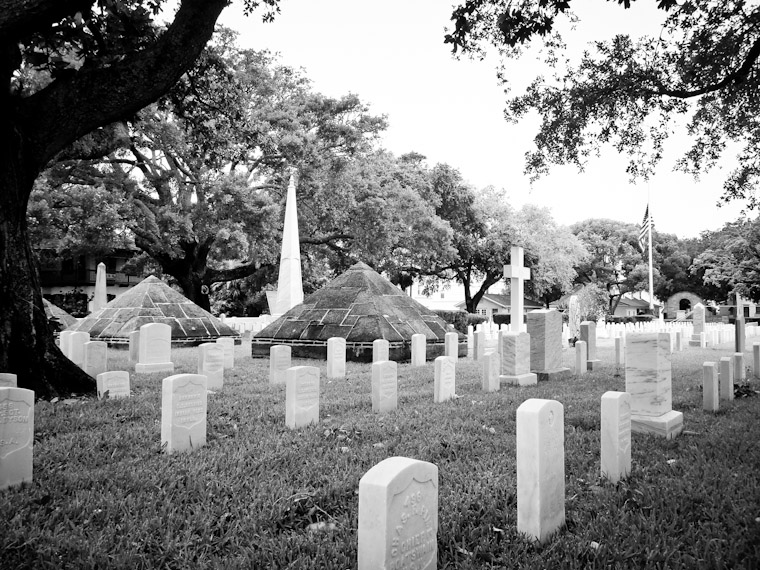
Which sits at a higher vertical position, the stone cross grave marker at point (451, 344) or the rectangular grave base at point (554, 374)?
the stone cross grave marker at point (451, 344)

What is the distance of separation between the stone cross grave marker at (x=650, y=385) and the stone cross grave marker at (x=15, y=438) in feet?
18.3

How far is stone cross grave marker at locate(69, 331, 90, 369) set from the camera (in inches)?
427

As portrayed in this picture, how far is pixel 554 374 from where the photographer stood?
35.6ft

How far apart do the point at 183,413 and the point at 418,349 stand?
8.13m

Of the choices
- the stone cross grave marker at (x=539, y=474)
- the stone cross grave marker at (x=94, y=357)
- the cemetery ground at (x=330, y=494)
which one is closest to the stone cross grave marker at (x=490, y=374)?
the cemetery ground at (x=330, y=494)

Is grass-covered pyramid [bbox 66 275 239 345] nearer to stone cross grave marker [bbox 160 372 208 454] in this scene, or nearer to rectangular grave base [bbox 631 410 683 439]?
stone cross grave marker [bbox 160 372 208 454]

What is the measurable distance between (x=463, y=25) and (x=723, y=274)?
4082 cm

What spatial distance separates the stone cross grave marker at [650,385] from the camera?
564 cm

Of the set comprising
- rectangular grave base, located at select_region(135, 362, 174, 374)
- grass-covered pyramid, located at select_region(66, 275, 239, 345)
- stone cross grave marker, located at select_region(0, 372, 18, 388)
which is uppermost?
grass-covered pyramid, located at select_region(66, 275, 239, 345)

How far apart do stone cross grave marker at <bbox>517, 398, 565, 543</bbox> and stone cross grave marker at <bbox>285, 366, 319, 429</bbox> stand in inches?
125

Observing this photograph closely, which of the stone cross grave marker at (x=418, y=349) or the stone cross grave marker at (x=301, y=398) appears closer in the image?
the stone cross grave marker at (x=301, y=398)

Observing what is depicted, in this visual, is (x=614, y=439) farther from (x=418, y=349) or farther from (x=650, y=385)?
(x=418, y=349)

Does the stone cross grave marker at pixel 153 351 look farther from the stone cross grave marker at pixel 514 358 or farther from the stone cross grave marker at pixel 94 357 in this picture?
the stone cross grave marker at pixel 514 358

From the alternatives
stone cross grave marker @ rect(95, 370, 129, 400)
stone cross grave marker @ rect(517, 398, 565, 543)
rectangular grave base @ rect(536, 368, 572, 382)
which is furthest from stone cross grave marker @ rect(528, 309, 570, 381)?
stone cross grave marker @ rect(517, 398, 565, 543)
